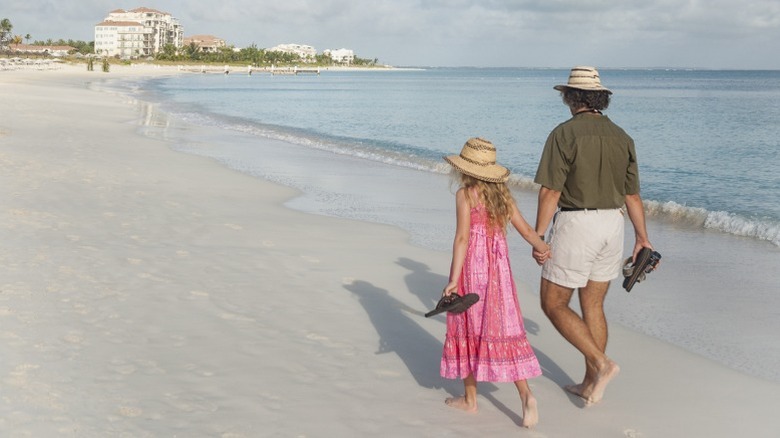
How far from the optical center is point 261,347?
5551 mm

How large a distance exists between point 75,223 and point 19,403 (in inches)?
194

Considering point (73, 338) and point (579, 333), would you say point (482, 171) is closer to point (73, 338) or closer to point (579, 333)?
point (579, 333)

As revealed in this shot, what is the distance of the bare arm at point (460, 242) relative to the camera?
4383mm

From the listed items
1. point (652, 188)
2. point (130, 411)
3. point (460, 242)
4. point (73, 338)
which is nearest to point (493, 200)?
point (460, 242)

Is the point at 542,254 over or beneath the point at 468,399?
over

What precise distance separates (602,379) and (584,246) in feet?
2.45

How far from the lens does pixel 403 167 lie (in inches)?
744

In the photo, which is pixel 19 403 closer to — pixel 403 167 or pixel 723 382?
pixel 723 382

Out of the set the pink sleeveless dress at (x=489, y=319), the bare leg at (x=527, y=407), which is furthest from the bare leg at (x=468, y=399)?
the bare leg at (x=527, y=407)

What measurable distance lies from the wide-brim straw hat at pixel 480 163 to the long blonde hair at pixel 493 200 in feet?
0.15

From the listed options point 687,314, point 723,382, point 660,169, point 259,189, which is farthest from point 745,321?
point 660,169

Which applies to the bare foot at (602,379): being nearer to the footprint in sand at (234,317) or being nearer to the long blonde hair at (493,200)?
the long blonde hair at (493,200)

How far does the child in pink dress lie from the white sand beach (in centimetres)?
33

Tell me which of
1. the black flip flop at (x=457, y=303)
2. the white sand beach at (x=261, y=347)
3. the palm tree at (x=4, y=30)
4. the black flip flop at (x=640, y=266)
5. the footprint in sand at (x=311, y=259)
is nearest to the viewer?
the black flip flop at (x=457, y=303)
